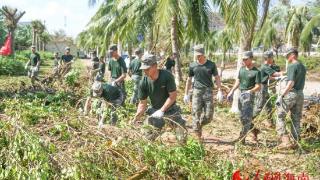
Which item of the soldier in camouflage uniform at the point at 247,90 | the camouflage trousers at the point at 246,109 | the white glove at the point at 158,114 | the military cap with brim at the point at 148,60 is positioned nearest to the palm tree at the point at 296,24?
the soldier in camouflage uniform at the point at 247,90

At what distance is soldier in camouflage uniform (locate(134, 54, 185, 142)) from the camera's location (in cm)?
609

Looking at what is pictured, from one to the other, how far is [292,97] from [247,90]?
2.84ft

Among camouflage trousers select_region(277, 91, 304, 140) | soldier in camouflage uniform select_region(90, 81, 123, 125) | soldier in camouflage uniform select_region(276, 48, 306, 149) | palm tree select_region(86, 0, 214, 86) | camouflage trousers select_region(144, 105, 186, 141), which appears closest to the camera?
camouflage trousers select_region(144, 105, 186, 141)

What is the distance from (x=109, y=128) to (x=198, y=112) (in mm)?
2977

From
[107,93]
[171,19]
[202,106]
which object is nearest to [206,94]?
[202,106]

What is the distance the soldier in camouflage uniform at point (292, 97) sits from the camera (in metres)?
7.50

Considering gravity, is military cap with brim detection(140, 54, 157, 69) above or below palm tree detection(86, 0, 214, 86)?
below

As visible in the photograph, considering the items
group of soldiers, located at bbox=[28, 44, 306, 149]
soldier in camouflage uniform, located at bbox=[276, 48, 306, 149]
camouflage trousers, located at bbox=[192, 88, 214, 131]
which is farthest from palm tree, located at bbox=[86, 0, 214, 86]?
soldier in camouflage uniform, located at bbox=[276, 48, 306, 149]

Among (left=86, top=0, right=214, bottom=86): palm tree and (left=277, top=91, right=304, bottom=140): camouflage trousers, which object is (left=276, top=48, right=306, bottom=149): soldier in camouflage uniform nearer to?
(left=277, top=91, right=304, bottom=140): camouflage trousers

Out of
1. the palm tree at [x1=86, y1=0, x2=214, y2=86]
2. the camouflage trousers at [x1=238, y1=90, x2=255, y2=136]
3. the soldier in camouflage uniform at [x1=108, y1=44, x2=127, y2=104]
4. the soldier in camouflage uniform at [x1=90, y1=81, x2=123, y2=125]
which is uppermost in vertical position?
the palm tree at [x1=86, y1=0, x2=214, y2=86]

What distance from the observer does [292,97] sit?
763cm

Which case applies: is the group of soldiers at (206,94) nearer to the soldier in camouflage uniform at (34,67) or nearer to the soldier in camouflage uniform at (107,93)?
the soldier in camouflage uniform at (107,93)

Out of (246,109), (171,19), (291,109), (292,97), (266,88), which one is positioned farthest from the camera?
(171,19)

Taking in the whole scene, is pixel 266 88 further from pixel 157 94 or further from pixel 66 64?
pixel 66 64
